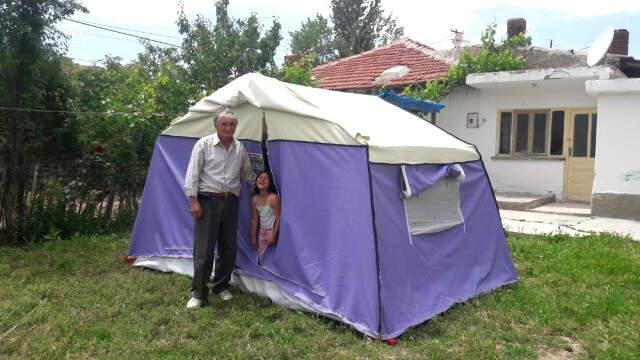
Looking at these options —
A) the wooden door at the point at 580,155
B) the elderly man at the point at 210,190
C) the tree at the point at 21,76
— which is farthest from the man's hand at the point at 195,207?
the wooden door at the point at 580,155

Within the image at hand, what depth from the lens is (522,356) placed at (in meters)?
3.70

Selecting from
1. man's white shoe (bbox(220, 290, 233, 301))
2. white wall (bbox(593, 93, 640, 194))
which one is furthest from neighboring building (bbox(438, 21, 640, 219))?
man's white shoe (bbox(220, 290, 233, 301))

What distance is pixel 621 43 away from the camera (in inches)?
499

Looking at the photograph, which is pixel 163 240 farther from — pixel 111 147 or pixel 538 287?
pixel 538 287

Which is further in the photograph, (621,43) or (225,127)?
(621,43)

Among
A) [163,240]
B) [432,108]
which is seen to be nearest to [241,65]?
[432,108]

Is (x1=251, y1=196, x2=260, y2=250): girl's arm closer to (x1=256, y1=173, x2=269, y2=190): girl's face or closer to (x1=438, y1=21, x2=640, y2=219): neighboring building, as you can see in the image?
(x1=256, y1=173, x2=269, y2=190): girl's face

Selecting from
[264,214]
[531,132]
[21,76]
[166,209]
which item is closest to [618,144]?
[531,132]

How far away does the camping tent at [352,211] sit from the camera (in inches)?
160

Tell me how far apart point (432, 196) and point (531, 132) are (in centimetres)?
788

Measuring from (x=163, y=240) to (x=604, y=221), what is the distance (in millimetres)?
7068

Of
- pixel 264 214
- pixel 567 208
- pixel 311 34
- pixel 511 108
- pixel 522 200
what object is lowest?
pixel 567 208

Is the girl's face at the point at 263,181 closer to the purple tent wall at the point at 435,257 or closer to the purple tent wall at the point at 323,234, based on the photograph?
the purple tent wall at the point at 323,234

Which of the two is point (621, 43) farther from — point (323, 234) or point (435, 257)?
point (323, 234)
